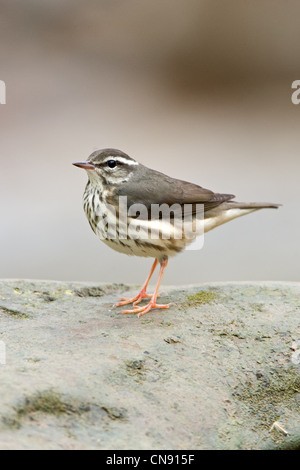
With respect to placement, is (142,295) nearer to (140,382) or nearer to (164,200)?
(164,200)

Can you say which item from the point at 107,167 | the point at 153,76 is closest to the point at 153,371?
the point at 107,167

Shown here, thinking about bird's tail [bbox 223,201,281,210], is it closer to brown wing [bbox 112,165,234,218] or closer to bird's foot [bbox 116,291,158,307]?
brown wing [bbox 112,165,234,218]

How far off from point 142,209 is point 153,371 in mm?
2000

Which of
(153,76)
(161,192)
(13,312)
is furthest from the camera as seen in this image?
(153,76)

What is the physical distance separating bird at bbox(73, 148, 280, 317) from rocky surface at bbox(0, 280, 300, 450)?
490mm

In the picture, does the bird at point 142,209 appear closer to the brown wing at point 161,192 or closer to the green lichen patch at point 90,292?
the brown wing at point 161,192

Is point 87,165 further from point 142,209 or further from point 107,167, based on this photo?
point 142,209

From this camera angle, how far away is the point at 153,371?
14.3ft

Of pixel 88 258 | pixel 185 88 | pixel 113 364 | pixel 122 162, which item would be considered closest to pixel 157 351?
pixel 113 364

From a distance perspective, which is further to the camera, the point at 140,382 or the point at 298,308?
the point at 298,308
